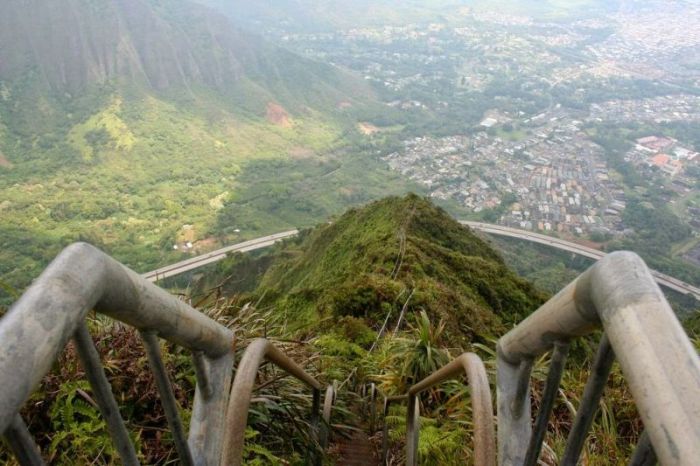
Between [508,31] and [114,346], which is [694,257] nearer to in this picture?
[114,346]

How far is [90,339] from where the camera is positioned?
2.83 feet

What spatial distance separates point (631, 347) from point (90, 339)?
84cm

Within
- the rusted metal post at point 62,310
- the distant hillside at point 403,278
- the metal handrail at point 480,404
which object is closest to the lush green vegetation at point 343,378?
the distant hillside at point 403,278

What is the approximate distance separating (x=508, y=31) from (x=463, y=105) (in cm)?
5570

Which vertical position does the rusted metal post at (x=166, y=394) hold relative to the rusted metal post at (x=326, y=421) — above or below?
above

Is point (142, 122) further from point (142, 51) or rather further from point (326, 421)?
point (326, 421)

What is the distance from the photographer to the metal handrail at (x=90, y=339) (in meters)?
0.64

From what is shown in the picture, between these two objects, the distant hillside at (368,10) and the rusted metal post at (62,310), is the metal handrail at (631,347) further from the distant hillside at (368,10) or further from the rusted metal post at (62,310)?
the distant hillside at (368,10)

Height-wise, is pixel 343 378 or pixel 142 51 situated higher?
pixel 343 378

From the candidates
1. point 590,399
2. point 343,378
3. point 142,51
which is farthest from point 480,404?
point 142,51

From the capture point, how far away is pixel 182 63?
75.6 metres

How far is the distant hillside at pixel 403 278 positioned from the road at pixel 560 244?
19583mm

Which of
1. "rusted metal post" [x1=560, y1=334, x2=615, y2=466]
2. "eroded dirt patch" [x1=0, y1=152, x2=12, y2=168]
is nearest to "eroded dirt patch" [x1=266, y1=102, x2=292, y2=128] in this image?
"eroded dirt patch" [x1=0, y1=152, x2=12, y2=168]

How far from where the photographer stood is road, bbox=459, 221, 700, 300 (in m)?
32.3
